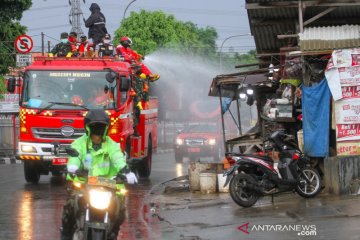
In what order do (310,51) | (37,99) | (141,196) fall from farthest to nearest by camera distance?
(37,99)
(141,196)
(310,51)

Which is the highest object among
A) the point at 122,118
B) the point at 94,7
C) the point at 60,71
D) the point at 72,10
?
the point at 72,10

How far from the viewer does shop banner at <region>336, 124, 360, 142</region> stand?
14.0 m

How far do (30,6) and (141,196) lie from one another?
13.7 m

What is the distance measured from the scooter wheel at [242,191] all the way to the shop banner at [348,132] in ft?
7.42

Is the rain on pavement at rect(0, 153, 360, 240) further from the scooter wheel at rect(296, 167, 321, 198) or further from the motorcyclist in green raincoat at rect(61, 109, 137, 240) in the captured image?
the motorcyclist in green raincoat at rect(61, 109, 137, 240)

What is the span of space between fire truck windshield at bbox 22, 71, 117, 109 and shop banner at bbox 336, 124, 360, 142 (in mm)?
5248

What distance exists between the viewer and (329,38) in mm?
14445

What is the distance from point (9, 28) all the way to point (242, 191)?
17664mm

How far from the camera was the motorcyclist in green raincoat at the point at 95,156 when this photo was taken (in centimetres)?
716

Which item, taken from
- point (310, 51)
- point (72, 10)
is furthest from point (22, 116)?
point (72, 10)

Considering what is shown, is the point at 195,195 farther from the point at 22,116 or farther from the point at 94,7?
the point at 94,7

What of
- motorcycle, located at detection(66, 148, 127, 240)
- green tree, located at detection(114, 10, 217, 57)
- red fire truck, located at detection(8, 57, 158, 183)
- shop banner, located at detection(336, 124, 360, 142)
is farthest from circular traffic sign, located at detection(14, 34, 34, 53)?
green tree, located at detection(114, 10, 217, 57)

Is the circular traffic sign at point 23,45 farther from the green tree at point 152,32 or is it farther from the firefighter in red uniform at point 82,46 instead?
the green tree at point 152,32

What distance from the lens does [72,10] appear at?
51.1m
